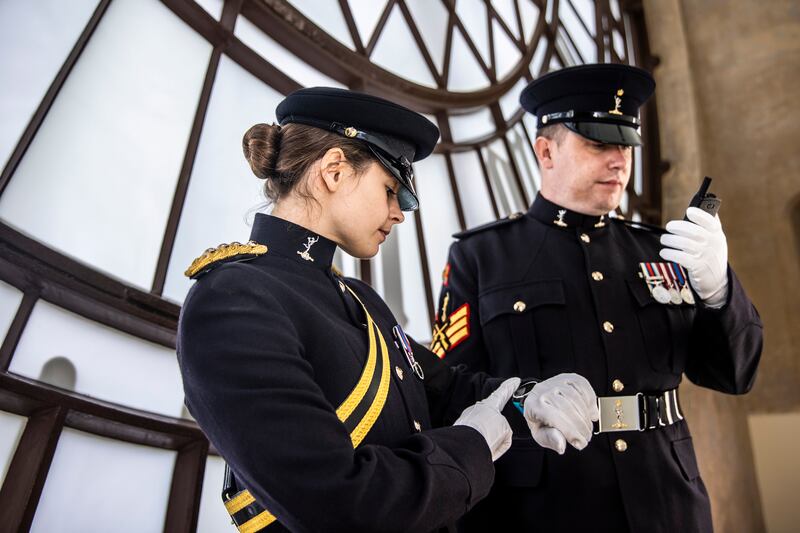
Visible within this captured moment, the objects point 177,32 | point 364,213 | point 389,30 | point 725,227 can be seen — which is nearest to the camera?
point 364,213

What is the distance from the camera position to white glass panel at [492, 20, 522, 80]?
383 centimetres

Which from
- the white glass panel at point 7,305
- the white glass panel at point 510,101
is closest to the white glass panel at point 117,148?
the white glass panel at point 7,305

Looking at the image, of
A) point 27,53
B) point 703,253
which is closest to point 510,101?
point 703,253

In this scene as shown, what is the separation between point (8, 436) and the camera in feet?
4.61

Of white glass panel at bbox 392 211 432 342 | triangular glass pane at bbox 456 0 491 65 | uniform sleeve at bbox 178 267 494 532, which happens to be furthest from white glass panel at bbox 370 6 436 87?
uniform sleeve at bbox 178 267 494 532

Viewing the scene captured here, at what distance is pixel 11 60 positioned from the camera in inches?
63.1

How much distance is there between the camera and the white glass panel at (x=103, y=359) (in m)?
1.51

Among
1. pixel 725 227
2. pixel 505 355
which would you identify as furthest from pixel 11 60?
pixel 725 227

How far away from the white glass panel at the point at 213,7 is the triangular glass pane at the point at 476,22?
67.1 inches

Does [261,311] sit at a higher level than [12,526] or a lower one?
higher

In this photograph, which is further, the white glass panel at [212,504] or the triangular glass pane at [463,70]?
the triangular glass pane at [463,70]

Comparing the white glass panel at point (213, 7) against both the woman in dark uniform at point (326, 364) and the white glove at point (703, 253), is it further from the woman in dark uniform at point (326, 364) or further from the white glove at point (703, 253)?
the white glove at point (703, 253)

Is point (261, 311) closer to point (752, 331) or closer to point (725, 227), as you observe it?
point (752, 331)

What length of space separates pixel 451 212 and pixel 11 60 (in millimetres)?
2075
